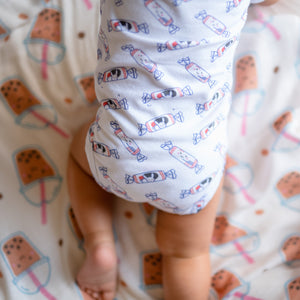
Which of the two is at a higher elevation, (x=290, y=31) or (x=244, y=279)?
(x=290, y=31)

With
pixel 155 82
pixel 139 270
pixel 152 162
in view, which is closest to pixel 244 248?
pixel 139 270

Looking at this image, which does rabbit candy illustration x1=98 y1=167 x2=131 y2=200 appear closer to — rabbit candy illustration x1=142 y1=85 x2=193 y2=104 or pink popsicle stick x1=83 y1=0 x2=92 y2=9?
rabbit candy illustration x1=142 y1=85 x2=193 y2=104

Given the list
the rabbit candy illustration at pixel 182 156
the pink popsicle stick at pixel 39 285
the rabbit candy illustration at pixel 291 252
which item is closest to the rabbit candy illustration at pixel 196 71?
the rabbit candy illustration at pixel 182 156

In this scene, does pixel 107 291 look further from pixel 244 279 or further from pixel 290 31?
pixel 290 31

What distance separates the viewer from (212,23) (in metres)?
0.67

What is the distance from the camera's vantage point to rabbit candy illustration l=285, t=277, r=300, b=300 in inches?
34.2

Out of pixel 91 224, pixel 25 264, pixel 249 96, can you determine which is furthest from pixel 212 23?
pixel 25 264

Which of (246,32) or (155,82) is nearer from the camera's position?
(155,82)

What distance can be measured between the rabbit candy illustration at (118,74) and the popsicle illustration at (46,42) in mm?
434

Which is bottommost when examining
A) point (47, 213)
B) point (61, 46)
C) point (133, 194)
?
point (47, 213)

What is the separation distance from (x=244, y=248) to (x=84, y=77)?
1.95ft

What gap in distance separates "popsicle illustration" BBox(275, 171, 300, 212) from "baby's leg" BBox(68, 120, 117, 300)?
1.37ft

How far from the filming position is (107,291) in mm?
924

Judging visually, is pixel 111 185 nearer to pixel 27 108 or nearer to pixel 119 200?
pixel 119 200
